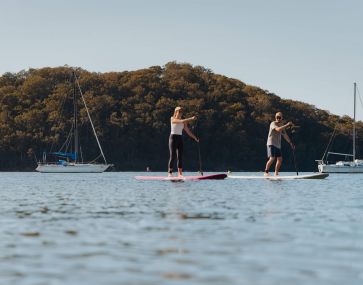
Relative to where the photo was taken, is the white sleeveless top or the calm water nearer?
the calm water

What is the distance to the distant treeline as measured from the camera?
94938 millimetres

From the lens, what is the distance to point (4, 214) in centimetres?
1179

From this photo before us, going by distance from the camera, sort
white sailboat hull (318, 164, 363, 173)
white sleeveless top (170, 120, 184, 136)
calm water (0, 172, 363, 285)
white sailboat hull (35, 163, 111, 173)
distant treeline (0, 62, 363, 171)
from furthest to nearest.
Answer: distant treeline (0, 62, 363, 171), white sailboat hull (318, 164, 363, 173), white sailboat hull (35, 163, 111, 173), white sleeveless top (170, 120, 184, 136), calm water (0, 172, 363, 285)

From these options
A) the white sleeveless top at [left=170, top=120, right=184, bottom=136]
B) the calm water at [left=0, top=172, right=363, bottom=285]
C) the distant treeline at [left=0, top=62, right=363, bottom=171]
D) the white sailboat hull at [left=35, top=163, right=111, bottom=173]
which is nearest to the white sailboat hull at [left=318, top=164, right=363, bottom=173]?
the distant treeline at [left=0, top=62, right=363, bottom=171]

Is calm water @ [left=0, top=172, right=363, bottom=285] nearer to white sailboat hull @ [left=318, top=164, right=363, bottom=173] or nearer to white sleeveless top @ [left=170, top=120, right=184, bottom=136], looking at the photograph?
white sleeveless top @ [left=170, top=120, right=184, bottom=136]

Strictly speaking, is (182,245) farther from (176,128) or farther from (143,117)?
(143,117)

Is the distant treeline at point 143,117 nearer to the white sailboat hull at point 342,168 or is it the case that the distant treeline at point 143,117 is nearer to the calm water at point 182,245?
the white sailboat hull at point 342,168

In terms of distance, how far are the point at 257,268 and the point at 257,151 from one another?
99213 millimetres

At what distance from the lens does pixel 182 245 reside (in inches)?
305

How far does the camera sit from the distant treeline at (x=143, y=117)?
3738 inches

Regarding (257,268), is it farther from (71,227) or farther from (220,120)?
(220,120)

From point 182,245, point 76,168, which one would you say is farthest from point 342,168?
point 182,245

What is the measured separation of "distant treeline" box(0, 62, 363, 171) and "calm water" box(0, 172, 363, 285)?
265 ft

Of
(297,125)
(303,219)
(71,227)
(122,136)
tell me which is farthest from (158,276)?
(297,125)
